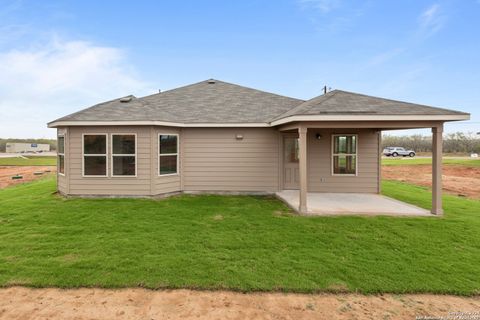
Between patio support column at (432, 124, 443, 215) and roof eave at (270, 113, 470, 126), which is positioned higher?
roof eave at (270, 113, 470, 126)

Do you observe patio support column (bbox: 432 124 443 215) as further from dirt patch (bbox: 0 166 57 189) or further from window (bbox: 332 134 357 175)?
dirt patch (bbox: 0 166 57 189)

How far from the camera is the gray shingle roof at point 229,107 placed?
668cm

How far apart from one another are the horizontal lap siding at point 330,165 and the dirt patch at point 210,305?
20.5 feet

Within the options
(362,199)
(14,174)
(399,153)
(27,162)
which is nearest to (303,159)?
(362,199)

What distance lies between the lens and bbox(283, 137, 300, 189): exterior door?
373 inches

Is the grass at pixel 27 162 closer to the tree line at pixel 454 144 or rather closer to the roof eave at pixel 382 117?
the roof eave at pixel 382 117

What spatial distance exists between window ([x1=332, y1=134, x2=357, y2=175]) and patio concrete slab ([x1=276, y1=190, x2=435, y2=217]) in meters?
0.92

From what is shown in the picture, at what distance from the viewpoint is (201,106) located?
33.9ft

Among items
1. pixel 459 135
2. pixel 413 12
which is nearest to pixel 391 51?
pixel 413 12

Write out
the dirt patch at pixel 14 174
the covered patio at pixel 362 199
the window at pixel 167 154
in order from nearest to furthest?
the covered patio at pixel 362 199 < the window at pixel 167 154 < the dirt patch at pixel 14 174

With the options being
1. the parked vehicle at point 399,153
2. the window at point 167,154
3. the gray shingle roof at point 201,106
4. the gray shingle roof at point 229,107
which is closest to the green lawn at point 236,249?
the window at point 167,154

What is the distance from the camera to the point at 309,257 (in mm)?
4270

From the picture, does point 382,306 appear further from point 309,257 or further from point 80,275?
point 80,275

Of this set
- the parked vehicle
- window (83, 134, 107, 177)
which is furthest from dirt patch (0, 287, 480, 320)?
the parked vehicle
